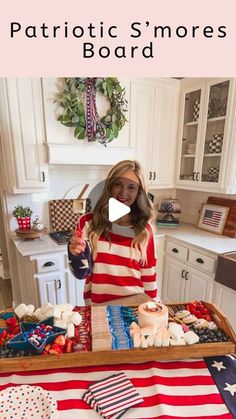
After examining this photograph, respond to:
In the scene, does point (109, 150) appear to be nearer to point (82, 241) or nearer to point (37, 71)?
point (37, 71)

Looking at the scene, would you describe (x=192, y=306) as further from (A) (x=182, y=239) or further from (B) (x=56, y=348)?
(A) (x=182, y=239)

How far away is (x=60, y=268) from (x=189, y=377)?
1329 millimetres

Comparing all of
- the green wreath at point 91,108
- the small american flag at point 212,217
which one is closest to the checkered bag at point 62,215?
the green wreath at point 91,108

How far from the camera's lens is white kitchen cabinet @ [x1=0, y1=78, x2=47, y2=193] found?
1643mm

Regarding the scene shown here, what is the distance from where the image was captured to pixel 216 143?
6.55ft

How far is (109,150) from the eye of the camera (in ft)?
6.66

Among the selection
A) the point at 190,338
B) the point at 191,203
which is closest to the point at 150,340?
the point at 190,338

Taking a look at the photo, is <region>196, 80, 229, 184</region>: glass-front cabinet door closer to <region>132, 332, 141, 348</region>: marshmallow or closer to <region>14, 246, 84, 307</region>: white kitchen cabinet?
<region>14, 246, 84, 307</region>: white kitchen cabinet

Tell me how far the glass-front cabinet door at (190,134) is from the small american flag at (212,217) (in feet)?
1.21

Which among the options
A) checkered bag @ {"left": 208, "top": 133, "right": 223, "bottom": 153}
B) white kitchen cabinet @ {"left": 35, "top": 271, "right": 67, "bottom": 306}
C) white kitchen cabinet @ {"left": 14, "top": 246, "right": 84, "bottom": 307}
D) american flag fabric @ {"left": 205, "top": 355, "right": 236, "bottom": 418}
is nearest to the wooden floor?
white kitchen cabinet @ {"left": 14, "top": 246, "right": 84, "bottom": 307}

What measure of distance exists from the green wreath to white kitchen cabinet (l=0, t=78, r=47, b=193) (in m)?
0.19

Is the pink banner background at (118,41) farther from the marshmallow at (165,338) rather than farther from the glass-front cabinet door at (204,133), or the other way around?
the marshmallow at (165,338)

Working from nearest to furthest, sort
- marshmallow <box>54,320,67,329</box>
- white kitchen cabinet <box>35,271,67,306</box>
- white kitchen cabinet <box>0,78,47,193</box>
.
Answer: marshmallow <box>54,320,67,329</box>
white kitchen cabinet <box>0,78,47,193</box>
white kitchen cabinet <box>35,271,67,306</box>

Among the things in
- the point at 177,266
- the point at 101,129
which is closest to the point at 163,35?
the point at 101,129
